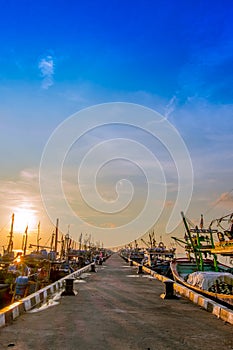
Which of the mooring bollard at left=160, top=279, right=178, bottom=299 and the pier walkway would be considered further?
the mooring bollard at left=160, top=279, right=178, bottom=299

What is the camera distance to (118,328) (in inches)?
376

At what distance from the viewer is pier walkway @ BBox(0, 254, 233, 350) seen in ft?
26.1

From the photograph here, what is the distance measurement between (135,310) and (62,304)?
10.2 ft

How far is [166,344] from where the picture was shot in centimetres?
809

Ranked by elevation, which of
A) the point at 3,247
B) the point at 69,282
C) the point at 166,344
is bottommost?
the point at 166,344

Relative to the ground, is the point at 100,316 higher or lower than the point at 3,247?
lower

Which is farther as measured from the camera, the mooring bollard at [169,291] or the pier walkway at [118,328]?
the mooring bollard at [169,291]

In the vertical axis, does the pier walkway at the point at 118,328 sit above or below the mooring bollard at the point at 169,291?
below

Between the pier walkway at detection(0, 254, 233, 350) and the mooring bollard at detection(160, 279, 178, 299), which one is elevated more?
the mooring bollard at detection(160, 279, 178, 299)

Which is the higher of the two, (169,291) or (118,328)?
(169,291)

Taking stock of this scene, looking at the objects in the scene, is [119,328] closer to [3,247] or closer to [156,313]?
[156,313]

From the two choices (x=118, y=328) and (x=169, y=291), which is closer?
(x=118, y=328)

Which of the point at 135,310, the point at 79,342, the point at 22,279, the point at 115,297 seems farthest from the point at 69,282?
the point at 22,279

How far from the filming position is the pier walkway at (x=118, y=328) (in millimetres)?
7965
